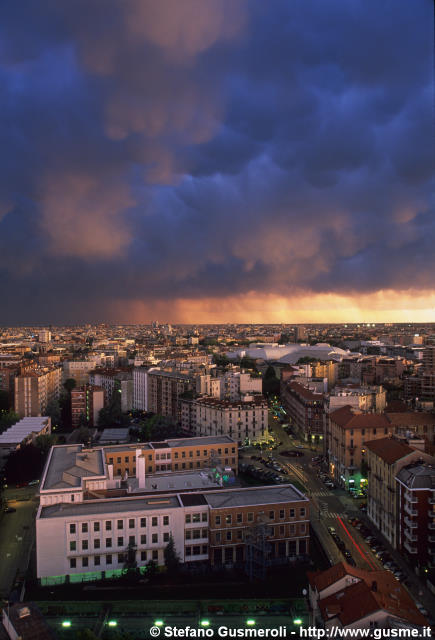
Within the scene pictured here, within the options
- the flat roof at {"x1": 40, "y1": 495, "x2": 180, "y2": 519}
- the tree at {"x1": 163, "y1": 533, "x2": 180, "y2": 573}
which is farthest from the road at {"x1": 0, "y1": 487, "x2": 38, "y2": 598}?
the tree at {"x1": 163, "y1": 533, "x2": 180, "y2": 573}

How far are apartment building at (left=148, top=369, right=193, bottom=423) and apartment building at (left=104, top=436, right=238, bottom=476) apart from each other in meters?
8.63

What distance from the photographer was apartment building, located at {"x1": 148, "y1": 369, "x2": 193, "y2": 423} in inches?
1160

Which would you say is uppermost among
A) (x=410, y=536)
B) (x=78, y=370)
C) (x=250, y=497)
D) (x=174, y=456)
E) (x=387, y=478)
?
(x=78, y=370)

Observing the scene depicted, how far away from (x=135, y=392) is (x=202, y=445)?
15.5m

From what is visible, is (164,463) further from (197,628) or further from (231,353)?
(231,353)

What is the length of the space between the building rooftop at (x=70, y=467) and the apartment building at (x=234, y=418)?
833cm

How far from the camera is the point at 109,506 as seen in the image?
42.2 feet

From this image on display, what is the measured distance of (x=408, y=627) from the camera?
7.04 m

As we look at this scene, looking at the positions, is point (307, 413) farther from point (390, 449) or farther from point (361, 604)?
point (361, 604)

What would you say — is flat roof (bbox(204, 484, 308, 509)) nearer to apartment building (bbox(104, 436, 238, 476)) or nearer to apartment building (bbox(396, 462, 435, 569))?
apartment building (bbox(396, 462, 435, 569))

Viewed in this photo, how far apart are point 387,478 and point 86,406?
20471 millimetres

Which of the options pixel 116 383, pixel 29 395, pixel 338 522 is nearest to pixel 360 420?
pixel 338 522

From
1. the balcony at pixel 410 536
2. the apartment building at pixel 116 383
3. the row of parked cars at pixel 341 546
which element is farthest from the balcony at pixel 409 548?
the apartment building at pixel 116 383

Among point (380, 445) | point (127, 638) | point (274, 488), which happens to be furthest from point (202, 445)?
point (127, 638)
